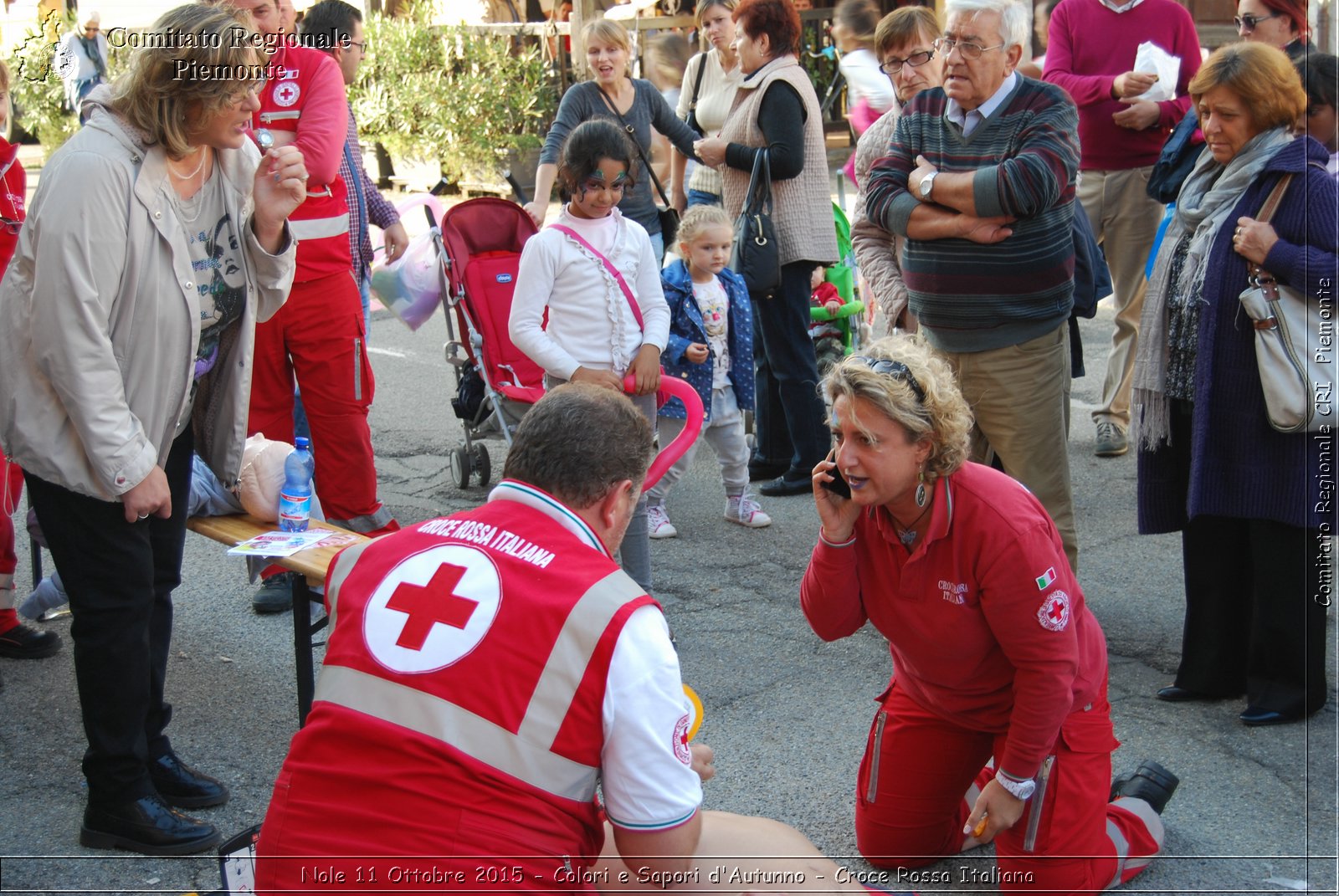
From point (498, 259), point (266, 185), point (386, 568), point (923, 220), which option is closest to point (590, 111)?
point (498, 259)

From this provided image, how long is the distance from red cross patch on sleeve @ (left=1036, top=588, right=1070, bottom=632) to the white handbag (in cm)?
126

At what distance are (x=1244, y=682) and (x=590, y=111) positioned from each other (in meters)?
3.89

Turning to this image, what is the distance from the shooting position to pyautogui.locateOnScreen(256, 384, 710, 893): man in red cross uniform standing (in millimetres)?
1941

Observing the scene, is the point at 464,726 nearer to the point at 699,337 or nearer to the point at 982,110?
the point at 982,110

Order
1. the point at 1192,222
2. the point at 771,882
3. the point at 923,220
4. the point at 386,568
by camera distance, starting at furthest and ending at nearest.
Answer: the point at 923,220 < the point at 1192,222 < the point at 771,882 < the point at 386,568

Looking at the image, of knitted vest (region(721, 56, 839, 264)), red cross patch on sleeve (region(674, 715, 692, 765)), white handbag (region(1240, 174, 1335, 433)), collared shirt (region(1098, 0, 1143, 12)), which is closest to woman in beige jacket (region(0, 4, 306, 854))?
red cross patch on sleeve (region(674, 715, 692, 765))

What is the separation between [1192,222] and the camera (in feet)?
12.8

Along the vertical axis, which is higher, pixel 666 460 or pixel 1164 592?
pixel 666 460

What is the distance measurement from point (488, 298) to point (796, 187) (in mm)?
1508

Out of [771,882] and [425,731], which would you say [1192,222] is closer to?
[771,882]

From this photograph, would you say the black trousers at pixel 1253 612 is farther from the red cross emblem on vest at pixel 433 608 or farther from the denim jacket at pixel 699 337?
the red cross emblem on vest at pixel 433 608

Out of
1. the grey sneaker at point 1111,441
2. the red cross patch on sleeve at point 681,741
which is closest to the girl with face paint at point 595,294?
the red cross patch on sleeve at point 681,741

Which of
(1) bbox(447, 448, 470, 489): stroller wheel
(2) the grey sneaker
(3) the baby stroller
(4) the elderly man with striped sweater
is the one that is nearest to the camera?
(4) the elderly man with striped sweater

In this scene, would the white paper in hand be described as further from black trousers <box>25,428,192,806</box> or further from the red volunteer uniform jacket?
black trousers <box>25,428,192,806</box>
